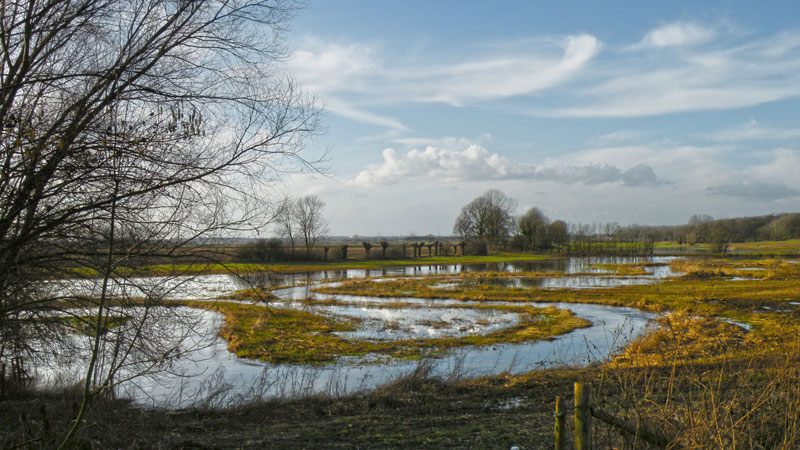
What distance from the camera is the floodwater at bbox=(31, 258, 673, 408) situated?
23.0 feet

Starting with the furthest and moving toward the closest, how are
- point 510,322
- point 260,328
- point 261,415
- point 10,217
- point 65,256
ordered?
point 510,322
point 260,328
point 261,415
point 65,256
point 10,217

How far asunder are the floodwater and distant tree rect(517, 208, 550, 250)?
209 ft

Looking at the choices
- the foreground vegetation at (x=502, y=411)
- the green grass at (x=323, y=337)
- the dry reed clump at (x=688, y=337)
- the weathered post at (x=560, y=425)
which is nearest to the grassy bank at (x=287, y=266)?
the foreground vegetation at (x=502, y=411)

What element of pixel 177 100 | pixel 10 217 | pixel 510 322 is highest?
pixel 177 100

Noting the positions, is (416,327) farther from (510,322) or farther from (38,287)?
(38,287)

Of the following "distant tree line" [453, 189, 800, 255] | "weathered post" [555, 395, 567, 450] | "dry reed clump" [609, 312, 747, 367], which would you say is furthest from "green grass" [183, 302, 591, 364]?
"distant tree line" [453, 189, 800, 255]

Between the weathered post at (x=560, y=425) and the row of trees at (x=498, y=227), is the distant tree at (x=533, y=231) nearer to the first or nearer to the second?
the row of trees at (x=498, y=227)

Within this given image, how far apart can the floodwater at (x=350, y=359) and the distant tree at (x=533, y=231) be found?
63.7m

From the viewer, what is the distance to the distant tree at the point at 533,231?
297ft

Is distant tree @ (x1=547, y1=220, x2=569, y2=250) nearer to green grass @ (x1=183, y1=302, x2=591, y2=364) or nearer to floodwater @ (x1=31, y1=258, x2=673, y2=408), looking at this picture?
floodwater @ (x1=31, y1=258, x2=673, y2=408)

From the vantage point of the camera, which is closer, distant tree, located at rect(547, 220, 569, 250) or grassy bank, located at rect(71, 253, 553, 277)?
grassy bank, located at rect(71, 253, 553, 277)

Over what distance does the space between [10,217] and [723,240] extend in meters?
91.8

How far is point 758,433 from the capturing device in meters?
5.39

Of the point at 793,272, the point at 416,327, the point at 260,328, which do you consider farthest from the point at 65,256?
the point at 793,272
